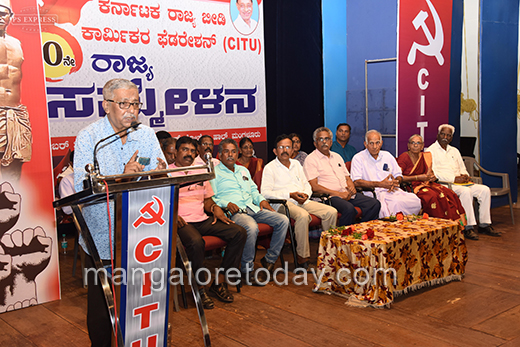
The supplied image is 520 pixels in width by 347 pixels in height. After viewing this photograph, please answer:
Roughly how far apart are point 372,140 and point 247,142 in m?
1.32

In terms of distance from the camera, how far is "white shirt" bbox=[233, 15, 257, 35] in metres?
5.78

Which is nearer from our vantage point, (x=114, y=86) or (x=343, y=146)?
(x=114, y=86)

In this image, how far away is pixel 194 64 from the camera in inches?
218

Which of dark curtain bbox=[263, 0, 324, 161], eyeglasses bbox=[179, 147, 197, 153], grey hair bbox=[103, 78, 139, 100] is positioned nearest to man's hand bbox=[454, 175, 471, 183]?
dark curtain bbox=[263, 0, 324, 161]

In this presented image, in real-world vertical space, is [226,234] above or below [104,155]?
below

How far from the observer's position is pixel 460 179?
5.70m

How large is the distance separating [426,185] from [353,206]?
114 cm

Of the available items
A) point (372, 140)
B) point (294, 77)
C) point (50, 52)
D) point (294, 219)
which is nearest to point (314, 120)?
point (294, 77)

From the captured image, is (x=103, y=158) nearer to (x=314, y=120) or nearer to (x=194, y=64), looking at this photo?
(x=194, y=64)

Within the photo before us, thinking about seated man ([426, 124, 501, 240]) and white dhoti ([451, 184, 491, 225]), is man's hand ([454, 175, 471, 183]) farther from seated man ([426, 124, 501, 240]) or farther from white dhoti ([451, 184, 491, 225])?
white dhoti ([451, 184, 491, 225])

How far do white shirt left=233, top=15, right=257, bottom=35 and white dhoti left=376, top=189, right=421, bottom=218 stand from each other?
2418mm

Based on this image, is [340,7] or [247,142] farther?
[340,7]

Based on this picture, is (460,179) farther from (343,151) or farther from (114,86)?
(114,86)

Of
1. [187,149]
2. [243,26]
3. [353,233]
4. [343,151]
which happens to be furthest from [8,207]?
[343,151]
